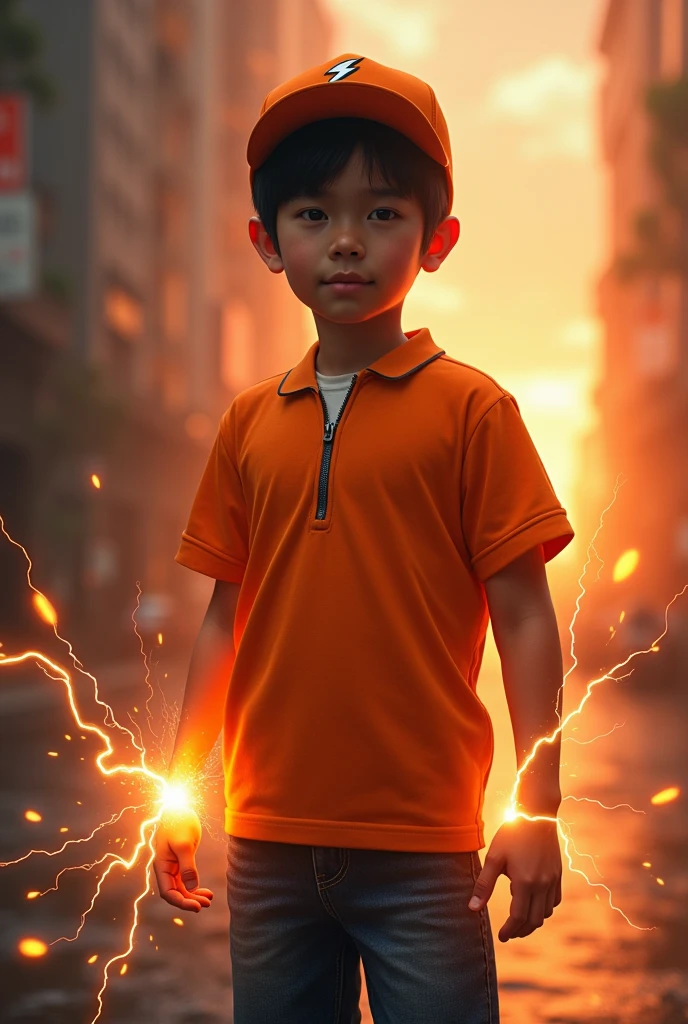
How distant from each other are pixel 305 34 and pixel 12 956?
365 ft

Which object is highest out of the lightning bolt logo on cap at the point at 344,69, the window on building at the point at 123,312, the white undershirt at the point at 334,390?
the window on building at the point at 123,312

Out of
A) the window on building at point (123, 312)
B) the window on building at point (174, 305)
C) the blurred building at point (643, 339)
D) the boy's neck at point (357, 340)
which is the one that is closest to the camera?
the boy's neck at point (357, 340)

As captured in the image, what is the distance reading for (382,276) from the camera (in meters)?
2.03

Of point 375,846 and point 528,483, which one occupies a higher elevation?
point 528,483

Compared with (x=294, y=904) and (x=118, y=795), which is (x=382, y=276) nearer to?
(x=294, y=904)

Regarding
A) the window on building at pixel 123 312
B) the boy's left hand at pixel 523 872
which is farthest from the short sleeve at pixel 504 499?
the window on building at pixel 123 312

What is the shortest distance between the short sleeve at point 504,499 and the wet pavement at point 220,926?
55cm

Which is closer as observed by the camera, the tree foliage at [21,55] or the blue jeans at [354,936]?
the blue jeans at [354,936]

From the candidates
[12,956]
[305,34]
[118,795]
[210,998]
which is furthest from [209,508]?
[305,34]

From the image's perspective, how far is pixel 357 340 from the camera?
2.13m

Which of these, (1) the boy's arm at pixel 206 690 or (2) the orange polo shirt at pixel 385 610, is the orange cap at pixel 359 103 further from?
(1) the boy's arm at pixel 206 690

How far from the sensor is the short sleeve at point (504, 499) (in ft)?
6.38

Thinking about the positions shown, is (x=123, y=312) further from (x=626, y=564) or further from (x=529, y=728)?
(x=529, y=728)

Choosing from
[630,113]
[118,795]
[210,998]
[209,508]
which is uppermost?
[630,113]
